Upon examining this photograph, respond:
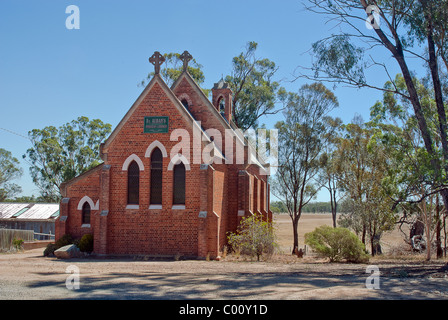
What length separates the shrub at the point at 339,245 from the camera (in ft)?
65.4

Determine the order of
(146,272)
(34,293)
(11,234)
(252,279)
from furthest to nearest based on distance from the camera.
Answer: (11,234) < (146,272) < (252,279) < (34,293)

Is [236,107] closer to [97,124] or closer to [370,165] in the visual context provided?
[370,165]

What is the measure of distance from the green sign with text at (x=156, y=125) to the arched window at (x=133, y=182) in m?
1.92

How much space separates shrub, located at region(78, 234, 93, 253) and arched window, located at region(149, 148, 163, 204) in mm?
3843

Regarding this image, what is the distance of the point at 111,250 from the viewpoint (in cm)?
2155

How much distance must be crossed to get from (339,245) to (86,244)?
42.0ft

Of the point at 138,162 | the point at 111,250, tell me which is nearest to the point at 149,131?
the point at 138,162

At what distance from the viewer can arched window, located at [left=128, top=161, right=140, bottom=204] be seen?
864 inches

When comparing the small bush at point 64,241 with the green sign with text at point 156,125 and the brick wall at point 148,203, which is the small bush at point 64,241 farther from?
the green sign with text at point 156,125

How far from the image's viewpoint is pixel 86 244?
21984mm

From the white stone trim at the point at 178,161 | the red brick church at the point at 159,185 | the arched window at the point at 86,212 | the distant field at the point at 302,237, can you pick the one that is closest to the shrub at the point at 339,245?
the distant field at the point at 302,237

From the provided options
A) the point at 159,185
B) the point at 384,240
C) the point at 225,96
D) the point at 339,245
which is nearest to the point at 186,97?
the point at 225,96
